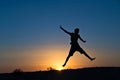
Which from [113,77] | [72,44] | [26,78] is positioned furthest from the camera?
[72,44]

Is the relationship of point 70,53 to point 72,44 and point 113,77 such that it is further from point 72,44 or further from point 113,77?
point 113,77

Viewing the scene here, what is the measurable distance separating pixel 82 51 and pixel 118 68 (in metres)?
2.45

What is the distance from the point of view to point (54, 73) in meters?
18.5

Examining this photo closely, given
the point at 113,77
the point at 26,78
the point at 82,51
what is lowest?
the point at 113,77

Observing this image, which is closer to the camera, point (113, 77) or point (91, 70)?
point (113, 77)

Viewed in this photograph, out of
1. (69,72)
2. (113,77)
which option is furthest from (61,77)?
(113,77)

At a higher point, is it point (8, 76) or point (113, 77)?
point (8, 76)

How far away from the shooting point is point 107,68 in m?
18.3

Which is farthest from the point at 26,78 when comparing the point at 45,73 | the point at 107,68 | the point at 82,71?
the point at 107,68

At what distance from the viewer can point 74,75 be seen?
1722 cm

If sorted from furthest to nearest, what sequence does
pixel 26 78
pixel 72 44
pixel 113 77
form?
pixel 72 44 < pixel 26 78 < pixel 113 77

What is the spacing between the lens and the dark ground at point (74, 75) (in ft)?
54.2

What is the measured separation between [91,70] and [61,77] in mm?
1925

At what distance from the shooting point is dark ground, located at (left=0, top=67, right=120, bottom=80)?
1652cm
